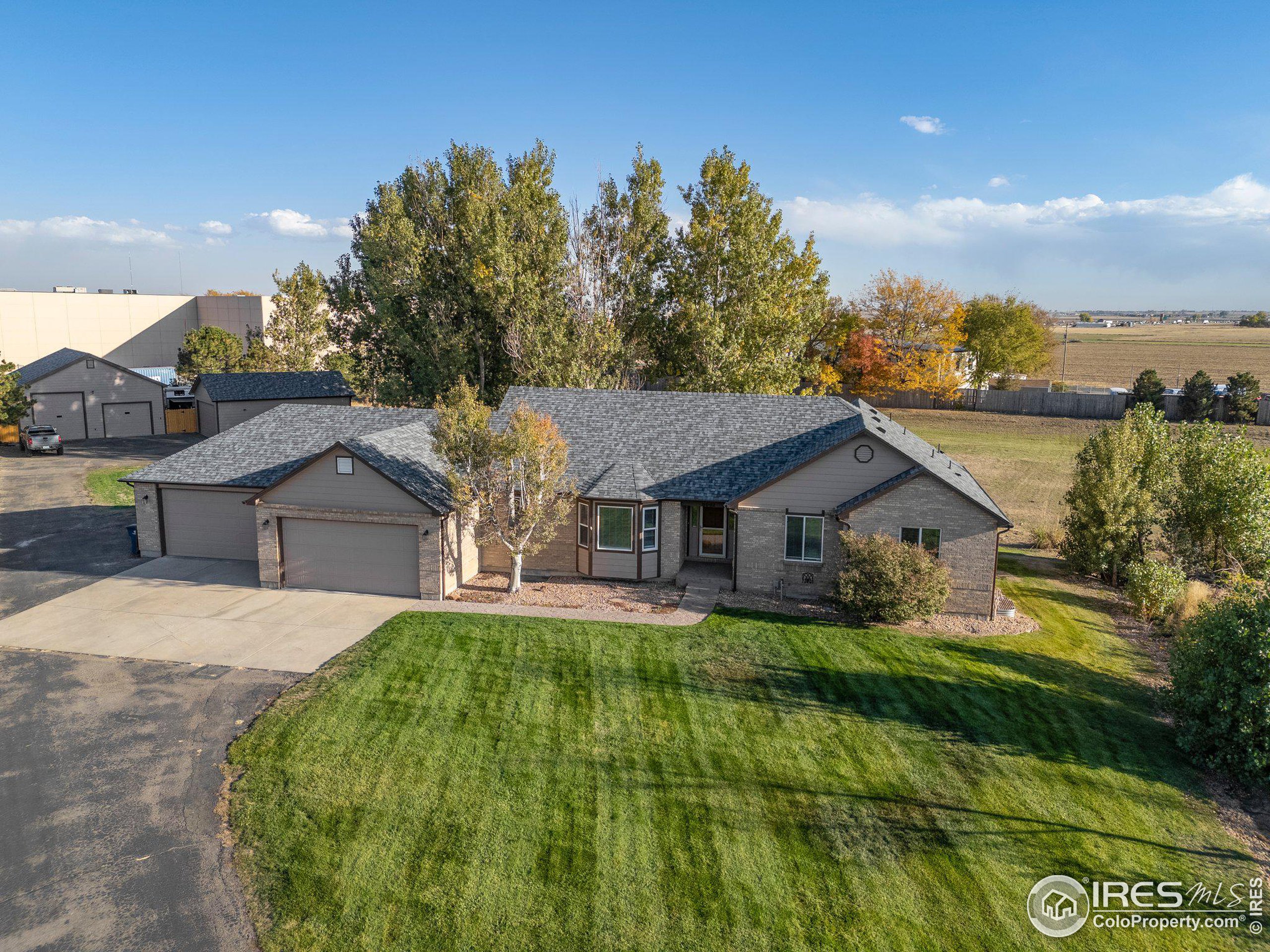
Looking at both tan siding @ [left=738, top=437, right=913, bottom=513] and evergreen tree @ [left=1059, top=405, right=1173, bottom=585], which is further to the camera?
evergreen tree @ [left=1059, top=405, right=1173, bottom=585]

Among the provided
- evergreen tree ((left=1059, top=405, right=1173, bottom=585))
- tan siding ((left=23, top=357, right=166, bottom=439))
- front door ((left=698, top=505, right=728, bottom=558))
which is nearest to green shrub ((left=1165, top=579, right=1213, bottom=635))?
evergreen tree ((left=1059, top=405, right=1173, bottom=585))

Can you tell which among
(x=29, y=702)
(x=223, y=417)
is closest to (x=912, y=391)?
(x=223, y=417)

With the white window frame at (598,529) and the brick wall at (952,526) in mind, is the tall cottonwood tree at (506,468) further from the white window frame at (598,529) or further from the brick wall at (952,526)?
the brick wall at (952,526)

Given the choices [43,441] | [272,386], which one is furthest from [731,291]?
[43,441]

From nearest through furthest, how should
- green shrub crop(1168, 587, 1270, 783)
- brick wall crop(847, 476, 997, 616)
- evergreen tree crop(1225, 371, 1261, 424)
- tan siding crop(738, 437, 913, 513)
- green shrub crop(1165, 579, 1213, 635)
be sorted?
green shrub crop(1168, 587, 1270, 783), brick wall crop(847, 476, 997, 616), green shrub crop(1165, 579, 1213, 635), tan siding crop(738, 437, 913, 513), evergreen tree crop(1225, 371, 1261, 424)

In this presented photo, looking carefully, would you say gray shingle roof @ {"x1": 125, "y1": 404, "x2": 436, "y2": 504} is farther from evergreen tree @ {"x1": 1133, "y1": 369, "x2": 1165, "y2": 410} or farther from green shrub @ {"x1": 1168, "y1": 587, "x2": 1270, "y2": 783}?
evergreen tree @ {"x1": 1133, "y1": 369, "x2": 1165, "y2": 410}

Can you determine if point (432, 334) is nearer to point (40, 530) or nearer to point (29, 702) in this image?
point (40, 530)

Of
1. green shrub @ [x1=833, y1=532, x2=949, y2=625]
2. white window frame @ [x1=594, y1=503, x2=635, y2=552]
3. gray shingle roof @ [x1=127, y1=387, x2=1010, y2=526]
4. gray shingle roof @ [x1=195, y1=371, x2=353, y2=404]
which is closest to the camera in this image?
green shrub @ [x1=833, y1=532, x2=949, y2=625]

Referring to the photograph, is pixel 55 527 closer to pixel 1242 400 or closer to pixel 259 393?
pixel 259 393
